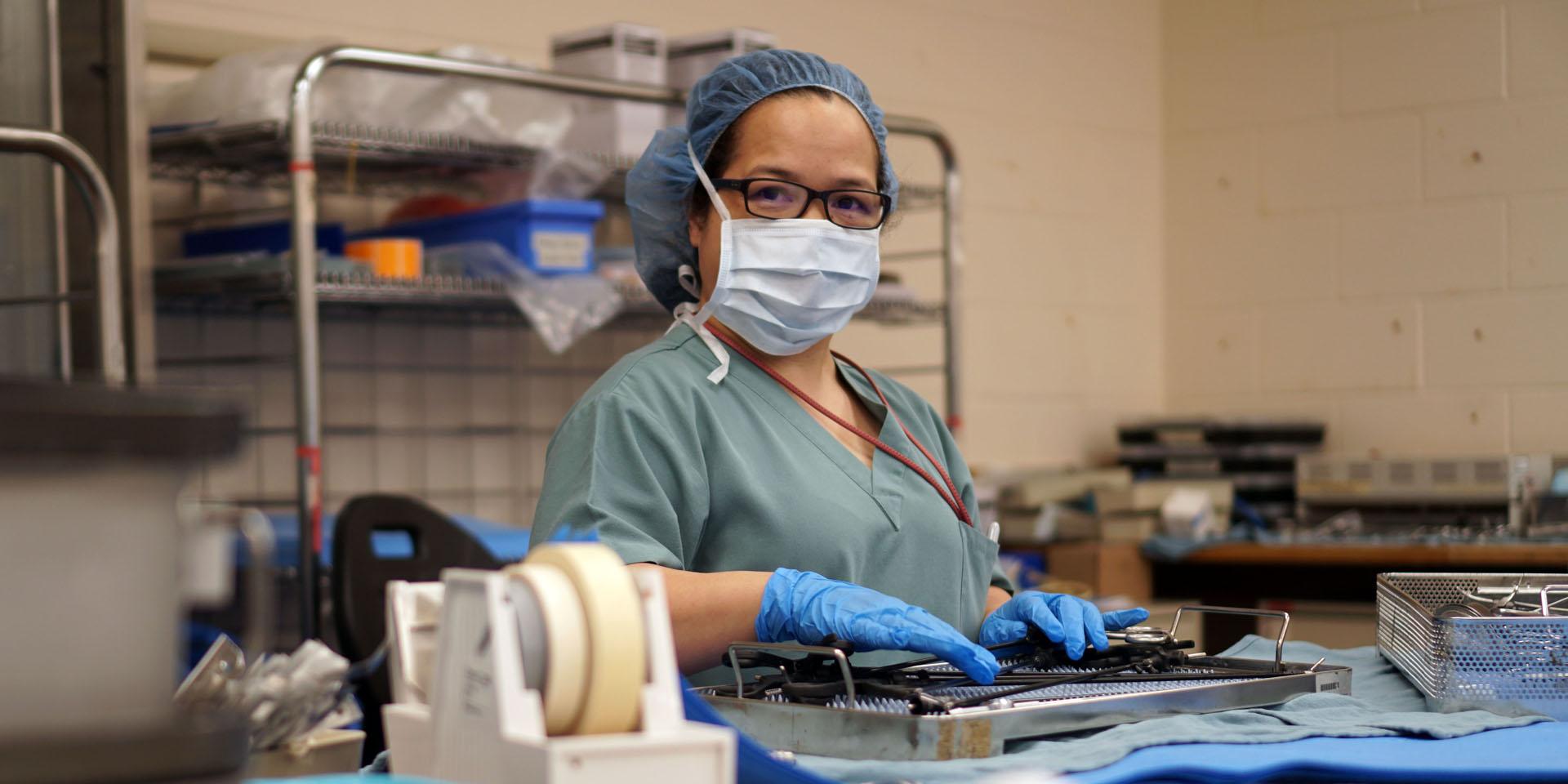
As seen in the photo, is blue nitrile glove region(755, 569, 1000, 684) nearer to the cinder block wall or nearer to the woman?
the woman

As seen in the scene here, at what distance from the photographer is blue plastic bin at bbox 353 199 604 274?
2.53m

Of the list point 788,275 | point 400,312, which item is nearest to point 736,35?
point 400,312

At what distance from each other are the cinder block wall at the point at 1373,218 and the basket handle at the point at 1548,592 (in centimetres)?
244

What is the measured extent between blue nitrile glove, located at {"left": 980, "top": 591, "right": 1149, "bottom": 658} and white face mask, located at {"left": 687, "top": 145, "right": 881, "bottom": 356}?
1.20 feet

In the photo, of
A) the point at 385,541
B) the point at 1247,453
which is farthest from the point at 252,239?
the point at 1247,453

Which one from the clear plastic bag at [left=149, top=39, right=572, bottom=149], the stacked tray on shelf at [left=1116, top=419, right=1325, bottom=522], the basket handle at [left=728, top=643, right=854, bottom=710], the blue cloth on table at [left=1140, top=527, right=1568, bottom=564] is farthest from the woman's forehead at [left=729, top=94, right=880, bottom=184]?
the stacked tray on shelf at [left=1116, top=419, right=1325, bottom=522]

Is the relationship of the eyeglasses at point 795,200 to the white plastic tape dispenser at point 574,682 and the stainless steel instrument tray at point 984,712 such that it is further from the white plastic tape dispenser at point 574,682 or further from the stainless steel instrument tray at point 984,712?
the white plastic tape dispenser at point 574,682

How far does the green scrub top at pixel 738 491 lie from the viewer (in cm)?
136

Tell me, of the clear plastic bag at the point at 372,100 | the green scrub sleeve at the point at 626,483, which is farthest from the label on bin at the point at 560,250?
the green scrub sleeve at the point at 626,483

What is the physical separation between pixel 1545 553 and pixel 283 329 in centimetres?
237

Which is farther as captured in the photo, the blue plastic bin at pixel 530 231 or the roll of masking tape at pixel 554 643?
the blue plastic bin at pixel 530 231

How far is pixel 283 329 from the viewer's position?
2711 mm

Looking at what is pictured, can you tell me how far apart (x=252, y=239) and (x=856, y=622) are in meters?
1.65

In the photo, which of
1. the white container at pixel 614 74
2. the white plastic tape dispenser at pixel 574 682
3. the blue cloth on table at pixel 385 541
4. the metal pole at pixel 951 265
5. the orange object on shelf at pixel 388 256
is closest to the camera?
the white plastic tape dispenser at pixel 574 682
